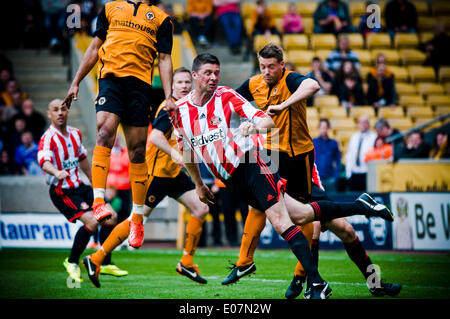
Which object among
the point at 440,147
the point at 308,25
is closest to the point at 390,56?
the point at 308,25

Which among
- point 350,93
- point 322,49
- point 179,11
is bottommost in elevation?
point 350,93

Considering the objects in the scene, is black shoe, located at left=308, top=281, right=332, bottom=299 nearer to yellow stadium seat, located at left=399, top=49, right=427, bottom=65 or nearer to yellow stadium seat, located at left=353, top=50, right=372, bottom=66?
yellow stadium seat, located at left=353, top=50, right=372, bottom=66

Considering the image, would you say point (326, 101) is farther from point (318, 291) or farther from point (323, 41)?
point (318, 291)

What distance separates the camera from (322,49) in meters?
18.3

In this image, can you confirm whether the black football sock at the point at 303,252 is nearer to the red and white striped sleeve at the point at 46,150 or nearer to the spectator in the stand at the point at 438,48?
the red and white striped sleeve at the point at 46,150

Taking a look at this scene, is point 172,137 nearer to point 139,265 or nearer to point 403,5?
point 139,265

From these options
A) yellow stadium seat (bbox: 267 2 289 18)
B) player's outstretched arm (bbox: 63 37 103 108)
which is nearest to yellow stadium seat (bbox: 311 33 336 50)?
yellow stadium seat (bbox: 267 2 289 18)

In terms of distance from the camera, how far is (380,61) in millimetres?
16078

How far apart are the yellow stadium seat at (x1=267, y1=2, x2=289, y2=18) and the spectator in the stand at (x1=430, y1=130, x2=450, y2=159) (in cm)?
735

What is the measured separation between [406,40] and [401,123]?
3.65 m

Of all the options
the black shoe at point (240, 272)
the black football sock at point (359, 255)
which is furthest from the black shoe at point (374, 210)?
the black shoe at point (240, 272)

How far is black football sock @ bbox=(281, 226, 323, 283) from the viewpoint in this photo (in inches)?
231

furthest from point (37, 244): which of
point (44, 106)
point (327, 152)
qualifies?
point (327, 152)

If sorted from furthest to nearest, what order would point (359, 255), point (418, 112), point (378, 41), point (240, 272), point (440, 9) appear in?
1. point (440, 9)
2. point (378, 41)
3. point (418, 112)
4. point (240, 272)
5. point (359, 255)
